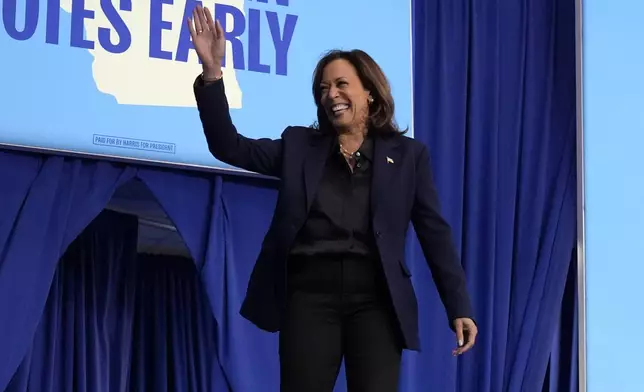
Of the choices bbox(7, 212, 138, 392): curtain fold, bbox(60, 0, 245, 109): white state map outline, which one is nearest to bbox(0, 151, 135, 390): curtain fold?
bbox(60, 0, 245, 109): white state map outline

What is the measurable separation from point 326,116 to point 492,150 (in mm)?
1758

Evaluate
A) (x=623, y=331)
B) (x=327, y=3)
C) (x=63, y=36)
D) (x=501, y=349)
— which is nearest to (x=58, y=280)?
(x=63, y=36)

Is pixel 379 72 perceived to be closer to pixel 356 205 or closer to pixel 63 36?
pixel 356 205

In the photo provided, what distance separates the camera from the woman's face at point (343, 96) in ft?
4.75

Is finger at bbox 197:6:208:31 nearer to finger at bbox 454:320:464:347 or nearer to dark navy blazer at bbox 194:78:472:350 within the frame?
dark navy blazer at bbox 194:78:472:350

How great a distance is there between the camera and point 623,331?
2941 mm

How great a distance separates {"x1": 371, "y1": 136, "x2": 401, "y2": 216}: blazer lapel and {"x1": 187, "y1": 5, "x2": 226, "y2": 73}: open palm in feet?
0.91

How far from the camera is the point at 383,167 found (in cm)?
143

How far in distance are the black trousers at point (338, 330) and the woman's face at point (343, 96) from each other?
23 centimetres

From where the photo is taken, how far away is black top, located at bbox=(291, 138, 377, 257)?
1364 millimetres

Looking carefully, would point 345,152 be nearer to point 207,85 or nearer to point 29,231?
point 207,85

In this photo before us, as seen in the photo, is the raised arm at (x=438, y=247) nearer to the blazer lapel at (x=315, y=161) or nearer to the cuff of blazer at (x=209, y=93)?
the blazer lapel at (x=315, y=161)

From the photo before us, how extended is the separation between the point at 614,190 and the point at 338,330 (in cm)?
192

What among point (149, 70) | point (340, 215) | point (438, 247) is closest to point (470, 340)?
point (438, 247)
